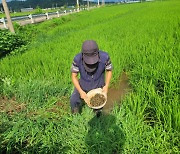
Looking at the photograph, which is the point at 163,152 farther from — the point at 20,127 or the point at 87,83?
the point at 20,127

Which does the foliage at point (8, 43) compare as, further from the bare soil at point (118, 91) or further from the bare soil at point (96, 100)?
the bare soil at point (96, 100)

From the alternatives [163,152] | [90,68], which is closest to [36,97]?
[90,68]

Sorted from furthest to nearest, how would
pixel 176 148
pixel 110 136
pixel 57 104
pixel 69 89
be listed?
pixel 69 89 < pixel 57 104 < pixel 110 136 < pixel 176 148

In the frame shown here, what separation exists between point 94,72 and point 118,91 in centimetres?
154

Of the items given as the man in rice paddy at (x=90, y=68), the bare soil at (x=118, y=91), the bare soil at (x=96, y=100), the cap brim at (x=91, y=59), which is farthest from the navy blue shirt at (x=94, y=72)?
the bare soil at (x=118, y=91)

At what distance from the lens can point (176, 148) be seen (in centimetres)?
190

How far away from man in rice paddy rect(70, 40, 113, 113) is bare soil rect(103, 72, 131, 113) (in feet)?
3.06

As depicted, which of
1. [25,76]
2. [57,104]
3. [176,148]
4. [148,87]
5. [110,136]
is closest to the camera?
[176,148]

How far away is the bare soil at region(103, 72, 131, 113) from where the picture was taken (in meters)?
3.37

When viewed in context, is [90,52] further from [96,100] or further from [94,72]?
[96,100]

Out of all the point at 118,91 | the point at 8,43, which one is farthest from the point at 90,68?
the point at 8,43

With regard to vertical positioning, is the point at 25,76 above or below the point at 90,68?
below

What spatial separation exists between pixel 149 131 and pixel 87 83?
85cm

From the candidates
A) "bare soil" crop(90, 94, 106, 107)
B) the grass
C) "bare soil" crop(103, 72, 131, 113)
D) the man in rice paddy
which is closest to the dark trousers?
the man in rice paddy
